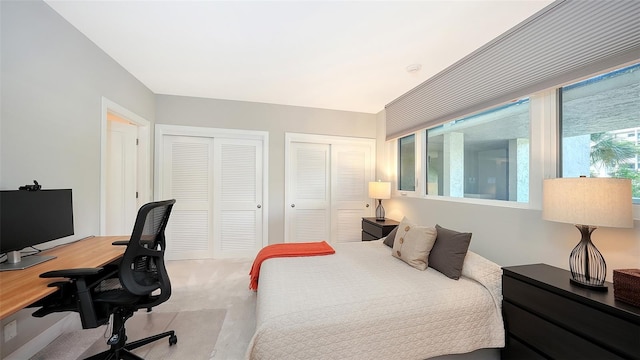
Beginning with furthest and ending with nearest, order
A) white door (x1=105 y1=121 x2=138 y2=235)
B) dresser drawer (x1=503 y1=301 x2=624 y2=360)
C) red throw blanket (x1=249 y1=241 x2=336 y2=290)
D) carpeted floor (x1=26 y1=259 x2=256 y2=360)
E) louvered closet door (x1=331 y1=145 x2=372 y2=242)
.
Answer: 1. louvered closet door (x1=331 y1=145 x2=372 y2=242)
2. white door (x1=105 y1=121 x2=138 y2=235)
3. red throw blanket (x1=249 y1=241 x2=336 y2=290)
4. carpeted floor (x1=26 y1=259 x2=256 y2=360)
5. dresser drawer (x1=503 y1=301 x2=624 y2=360)

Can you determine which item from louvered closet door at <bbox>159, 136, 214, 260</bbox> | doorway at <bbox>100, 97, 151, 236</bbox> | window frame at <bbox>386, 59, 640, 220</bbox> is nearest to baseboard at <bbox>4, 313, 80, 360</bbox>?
doorway at <bbox>100, 97, 151, 236</bbox>

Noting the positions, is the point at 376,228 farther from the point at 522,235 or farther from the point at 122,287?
the point at 122,287

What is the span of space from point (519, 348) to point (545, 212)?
881 millimetres

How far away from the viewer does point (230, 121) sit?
3721mm

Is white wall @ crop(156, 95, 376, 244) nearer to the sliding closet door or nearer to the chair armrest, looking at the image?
the sliding closet door

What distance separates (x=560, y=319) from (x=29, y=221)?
10.3ft

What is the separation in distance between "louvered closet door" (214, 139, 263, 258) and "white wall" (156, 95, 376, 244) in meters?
0.23

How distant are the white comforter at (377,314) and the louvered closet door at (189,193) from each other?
90.8 inches

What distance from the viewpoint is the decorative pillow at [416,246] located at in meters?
1.99

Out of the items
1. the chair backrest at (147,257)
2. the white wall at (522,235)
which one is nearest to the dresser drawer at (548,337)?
the white wall at (522,235)

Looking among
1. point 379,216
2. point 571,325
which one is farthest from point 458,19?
point 379,216

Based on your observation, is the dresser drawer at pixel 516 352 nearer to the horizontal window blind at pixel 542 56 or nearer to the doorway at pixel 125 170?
the horizontal window blind at pixel 542 56

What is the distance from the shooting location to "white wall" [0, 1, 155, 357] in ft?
4.92

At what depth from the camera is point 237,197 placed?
380 centimetres
